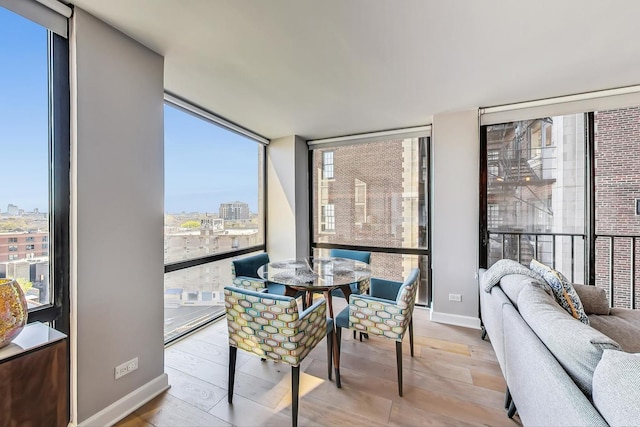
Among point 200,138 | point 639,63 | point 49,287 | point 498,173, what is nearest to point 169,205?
point 200,138

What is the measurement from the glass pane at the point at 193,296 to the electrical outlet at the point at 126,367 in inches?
32.3

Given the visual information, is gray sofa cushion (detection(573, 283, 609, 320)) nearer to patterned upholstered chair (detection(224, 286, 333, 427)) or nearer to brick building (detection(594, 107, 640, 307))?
brick building (detection(594, 107, 640, 307))

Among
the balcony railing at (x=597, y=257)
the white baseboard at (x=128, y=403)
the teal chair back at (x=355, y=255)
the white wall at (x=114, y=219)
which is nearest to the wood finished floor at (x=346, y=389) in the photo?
the white baseboard at (x=128, y=403)

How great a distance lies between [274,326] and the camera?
159cm

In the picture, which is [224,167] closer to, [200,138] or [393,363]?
[200,138]

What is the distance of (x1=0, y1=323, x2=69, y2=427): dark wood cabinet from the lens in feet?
3.37

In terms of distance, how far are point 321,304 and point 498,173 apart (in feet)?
8.98

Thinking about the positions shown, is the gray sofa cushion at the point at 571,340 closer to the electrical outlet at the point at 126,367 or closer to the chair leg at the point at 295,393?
the chair leg at the point at 295,393

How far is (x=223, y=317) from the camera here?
323cm

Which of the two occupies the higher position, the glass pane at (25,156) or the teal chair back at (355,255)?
the glass pane at (25,156)

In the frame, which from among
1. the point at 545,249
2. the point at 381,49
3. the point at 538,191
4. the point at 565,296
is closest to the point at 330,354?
the point at 565,296

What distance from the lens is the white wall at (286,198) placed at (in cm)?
402

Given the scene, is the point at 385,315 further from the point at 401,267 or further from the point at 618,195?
the point at 618,195

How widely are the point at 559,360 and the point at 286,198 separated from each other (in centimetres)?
347
